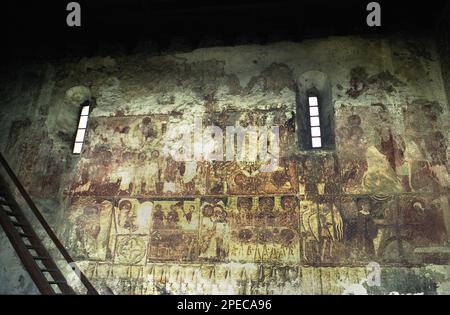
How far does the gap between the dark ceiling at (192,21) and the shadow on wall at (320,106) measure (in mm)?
1154

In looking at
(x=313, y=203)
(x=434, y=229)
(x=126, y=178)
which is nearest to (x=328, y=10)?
(x=313, y=203)

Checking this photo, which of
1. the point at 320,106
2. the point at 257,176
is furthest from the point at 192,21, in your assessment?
the point at 257,176

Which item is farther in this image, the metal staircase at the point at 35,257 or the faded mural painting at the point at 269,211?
the faded mural painting at the point at 269,211

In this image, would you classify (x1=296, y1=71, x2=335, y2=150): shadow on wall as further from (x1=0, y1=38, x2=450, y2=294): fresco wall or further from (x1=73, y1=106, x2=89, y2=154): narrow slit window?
(x1=73, y1=106, x2=89, y2=154): narrow slit window

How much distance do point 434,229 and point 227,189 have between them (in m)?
3.88

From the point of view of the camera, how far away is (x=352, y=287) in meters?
6.84

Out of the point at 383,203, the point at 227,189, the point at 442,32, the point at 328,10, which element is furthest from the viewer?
the point at 328,10

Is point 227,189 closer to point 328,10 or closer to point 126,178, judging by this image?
point 126,178

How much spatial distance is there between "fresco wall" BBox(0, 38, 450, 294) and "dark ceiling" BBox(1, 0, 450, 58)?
45 cm

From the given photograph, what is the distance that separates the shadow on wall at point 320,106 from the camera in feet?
27.1

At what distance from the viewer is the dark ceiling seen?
8898 mm

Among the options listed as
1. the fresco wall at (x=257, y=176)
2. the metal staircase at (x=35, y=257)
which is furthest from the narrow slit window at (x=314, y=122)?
the metal staircase at (x=35, y=257)

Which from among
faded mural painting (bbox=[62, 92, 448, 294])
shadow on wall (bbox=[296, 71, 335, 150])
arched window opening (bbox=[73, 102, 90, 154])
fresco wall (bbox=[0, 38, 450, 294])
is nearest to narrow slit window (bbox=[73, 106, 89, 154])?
arched window opening (bbox=[73, 102, 90, 154])

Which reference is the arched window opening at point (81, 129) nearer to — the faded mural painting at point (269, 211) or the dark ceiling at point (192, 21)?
the faded mural painting at point (269, 211)
